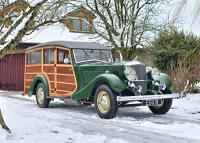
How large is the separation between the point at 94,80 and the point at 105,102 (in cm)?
76

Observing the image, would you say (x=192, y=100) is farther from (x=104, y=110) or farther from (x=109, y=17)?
(x=109, y=17)

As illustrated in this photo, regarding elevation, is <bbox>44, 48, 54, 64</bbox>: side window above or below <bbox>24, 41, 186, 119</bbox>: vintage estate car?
above

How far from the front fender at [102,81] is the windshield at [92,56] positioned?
103cm

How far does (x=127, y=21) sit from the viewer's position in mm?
22500

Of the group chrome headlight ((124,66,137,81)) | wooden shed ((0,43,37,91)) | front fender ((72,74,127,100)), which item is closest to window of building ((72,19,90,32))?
wooden shed ((0,43,37,91))

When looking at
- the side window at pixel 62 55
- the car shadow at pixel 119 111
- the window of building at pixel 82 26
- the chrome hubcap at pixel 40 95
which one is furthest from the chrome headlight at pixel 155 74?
the window of building at pixel 82 26

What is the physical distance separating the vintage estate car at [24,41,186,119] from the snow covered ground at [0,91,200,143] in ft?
1.33

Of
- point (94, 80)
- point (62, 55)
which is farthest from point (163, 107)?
point (62, 55)

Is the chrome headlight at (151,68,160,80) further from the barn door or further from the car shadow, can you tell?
the barn door

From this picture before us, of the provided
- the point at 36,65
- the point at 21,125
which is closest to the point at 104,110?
the point at 21,125

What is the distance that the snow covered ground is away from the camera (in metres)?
8.39

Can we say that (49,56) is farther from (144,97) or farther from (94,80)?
(144,97)

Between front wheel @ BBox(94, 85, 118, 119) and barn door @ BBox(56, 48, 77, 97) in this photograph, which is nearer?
front wheel @ BBox(94, 85, 118, 119)

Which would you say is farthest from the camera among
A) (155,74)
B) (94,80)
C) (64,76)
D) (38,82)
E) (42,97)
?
(38,82)
